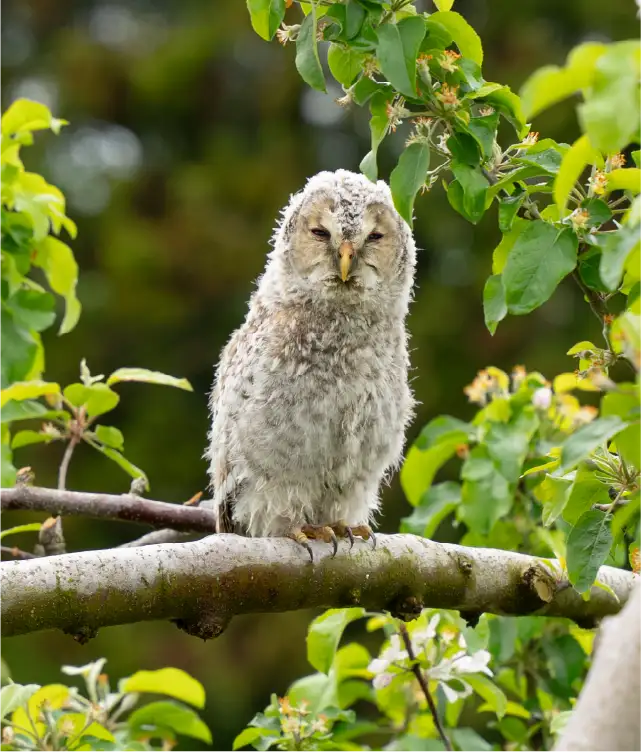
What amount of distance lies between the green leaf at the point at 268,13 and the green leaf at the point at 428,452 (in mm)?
1279

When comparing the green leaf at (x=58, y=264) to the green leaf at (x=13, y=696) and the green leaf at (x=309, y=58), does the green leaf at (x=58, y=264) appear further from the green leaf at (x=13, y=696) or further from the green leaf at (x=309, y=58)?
the green leaf at (x=309, y=58)

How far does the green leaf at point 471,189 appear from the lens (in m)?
1.93

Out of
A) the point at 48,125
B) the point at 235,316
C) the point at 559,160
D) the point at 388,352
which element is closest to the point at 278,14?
the point at 559,160

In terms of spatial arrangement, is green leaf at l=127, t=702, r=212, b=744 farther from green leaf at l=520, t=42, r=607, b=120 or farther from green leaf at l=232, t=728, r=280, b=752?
green leaf at l=520, t=42, r=607, b=120

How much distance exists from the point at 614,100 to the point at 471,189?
680 millimetres

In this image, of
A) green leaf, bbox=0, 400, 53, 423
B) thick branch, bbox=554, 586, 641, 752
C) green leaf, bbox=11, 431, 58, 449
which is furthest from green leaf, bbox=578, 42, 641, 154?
green leaf, bbox=11, 431, 58, 449

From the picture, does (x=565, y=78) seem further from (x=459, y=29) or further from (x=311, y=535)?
(x=311, y=535)

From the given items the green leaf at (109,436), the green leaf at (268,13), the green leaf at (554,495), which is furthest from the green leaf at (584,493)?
the green leaf at (109,436)

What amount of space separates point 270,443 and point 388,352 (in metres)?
0.40

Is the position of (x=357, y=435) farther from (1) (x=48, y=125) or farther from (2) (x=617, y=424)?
(2) (x=617, y=424)

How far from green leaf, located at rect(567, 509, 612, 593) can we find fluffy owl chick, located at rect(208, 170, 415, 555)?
41.2 inches

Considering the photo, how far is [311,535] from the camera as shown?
2.83 m

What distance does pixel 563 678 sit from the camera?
283cm

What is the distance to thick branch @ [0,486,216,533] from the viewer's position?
9.61ft
